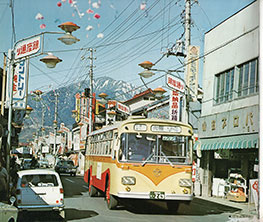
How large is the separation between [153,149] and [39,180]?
3944 millimetres

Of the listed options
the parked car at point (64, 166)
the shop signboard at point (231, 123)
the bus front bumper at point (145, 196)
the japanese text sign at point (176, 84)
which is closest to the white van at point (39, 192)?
the bus front bumper at point (145, 196)

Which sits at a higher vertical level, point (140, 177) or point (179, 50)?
point (179, 50)

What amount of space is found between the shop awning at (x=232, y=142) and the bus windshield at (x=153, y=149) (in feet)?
16.0

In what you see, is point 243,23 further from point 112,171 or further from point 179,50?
point 112,171

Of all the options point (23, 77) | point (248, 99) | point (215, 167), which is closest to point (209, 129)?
point (215, 167)

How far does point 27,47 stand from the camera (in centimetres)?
1527

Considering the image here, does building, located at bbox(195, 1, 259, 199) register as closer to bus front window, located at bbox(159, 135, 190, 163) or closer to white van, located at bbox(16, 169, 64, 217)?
bus front window, located at bbox(159, 135, 190, 163)

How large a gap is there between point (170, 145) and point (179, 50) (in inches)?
498

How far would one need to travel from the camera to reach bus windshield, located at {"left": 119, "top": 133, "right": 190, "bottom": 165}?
46.0 ft

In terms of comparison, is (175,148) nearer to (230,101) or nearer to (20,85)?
(230,101)

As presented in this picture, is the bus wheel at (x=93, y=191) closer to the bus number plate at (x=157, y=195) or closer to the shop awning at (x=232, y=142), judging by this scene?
the shop awning at (x=232, y=142)

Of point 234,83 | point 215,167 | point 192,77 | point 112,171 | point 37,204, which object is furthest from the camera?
point 215,167

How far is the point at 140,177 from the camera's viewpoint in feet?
45.4

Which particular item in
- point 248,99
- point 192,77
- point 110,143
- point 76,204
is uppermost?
point 192,77
